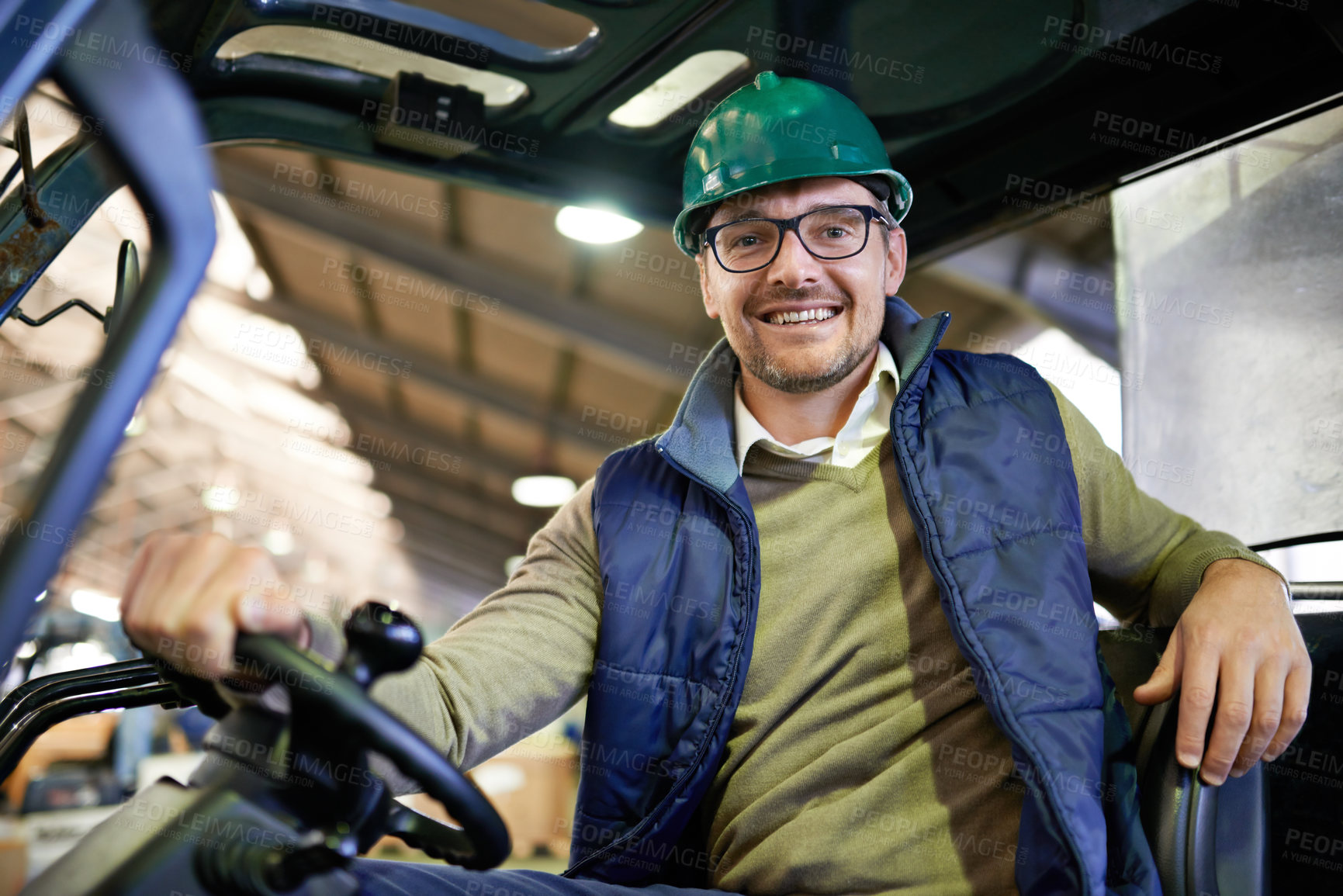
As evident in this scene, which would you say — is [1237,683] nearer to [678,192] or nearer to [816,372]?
[816,372]

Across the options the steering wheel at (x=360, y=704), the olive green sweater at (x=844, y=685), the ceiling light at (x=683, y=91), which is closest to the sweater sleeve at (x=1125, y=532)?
the olive green sweater at (x=844, y=685)

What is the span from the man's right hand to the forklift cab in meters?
0.05

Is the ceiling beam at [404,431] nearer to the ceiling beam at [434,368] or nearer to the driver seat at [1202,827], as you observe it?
the ceiling beam at [434,368]

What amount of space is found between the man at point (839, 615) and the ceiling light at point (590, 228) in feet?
6.09

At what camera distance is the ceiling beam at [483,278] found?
18.9 feet

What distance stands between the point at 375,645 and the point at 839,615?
94 cm

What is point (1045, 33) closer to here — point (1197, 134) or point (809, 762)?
point (1197, 134)

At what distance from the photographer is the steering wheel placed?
2.58 feet

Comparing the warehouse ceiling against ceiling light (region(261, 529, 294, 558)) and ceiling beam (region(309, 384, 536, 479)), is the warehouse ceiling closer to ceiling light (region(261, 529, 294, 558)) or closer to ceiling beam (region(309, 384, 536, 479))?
ceiling beam (region(309, 384, 536, 479))

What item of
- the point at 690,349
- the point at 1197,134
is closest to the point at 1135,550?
the point at 1197,134

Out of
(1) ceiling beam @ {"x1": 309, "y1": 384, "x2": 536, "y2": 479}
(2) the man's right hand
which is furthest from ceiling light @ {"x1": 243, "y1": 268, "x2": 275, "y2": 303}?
(2) the man's right hand

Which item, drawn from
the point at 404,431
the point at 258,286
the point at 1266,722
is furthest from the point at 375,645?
the point at 404,431

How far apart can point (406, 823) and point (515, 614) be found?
2.52 feet

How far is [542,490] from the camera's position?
37.4 ft
